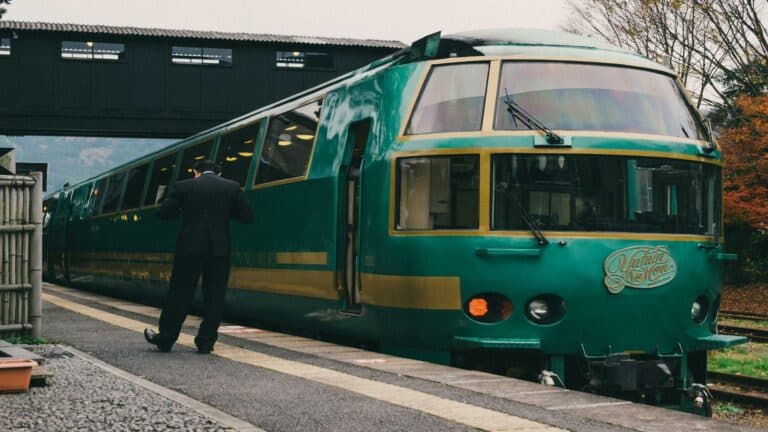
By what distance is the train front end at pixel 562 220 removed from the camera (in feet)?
25.3

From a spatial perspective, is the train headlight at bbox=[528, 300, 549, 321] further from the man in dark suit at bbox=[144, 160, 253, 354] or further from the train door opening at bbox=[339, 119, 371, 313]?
the man in dark suit at bbox=[144, 160, 253, 354]

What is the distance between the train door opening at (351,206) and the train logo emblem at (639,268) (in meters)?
2.38

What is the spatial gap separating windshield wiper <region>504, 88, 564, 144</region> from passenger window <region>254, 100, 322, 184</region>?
263 cm

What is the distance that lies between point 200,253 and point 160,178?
8340 millimetres

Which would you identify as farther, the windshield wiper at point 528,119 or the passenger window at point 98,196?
the passenger window at point 98,196

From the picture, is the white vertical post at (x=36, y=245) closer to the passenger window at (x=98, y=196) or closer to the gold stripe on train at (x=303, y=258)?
the gold stripe on train at (x=303, y=258)

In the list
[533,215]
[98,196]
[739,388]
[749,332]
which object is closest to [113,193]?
[98,196]

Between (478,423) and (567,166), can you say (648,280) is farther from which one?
(478,423)

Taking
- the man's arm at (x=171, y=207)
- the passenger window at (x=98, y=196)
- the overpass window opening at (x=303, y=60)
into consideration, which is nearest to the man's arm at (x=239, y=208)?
the man's arm at (x=171, y=207)

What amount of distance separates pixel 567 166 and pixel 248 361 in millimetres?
2881

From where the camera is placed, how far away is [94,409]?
5.56 m

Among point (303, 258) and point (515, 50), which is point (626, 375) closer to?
point (515, 50)

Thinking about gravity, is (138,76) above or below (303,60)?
below

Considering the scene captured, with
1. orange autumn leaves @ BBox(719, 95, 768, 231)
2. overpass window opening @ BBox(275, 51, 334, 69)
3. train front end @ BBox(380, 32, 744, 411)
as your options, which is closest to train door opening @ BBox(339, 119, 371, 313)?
train front end @ BBox(380, 32, 744, 411)
